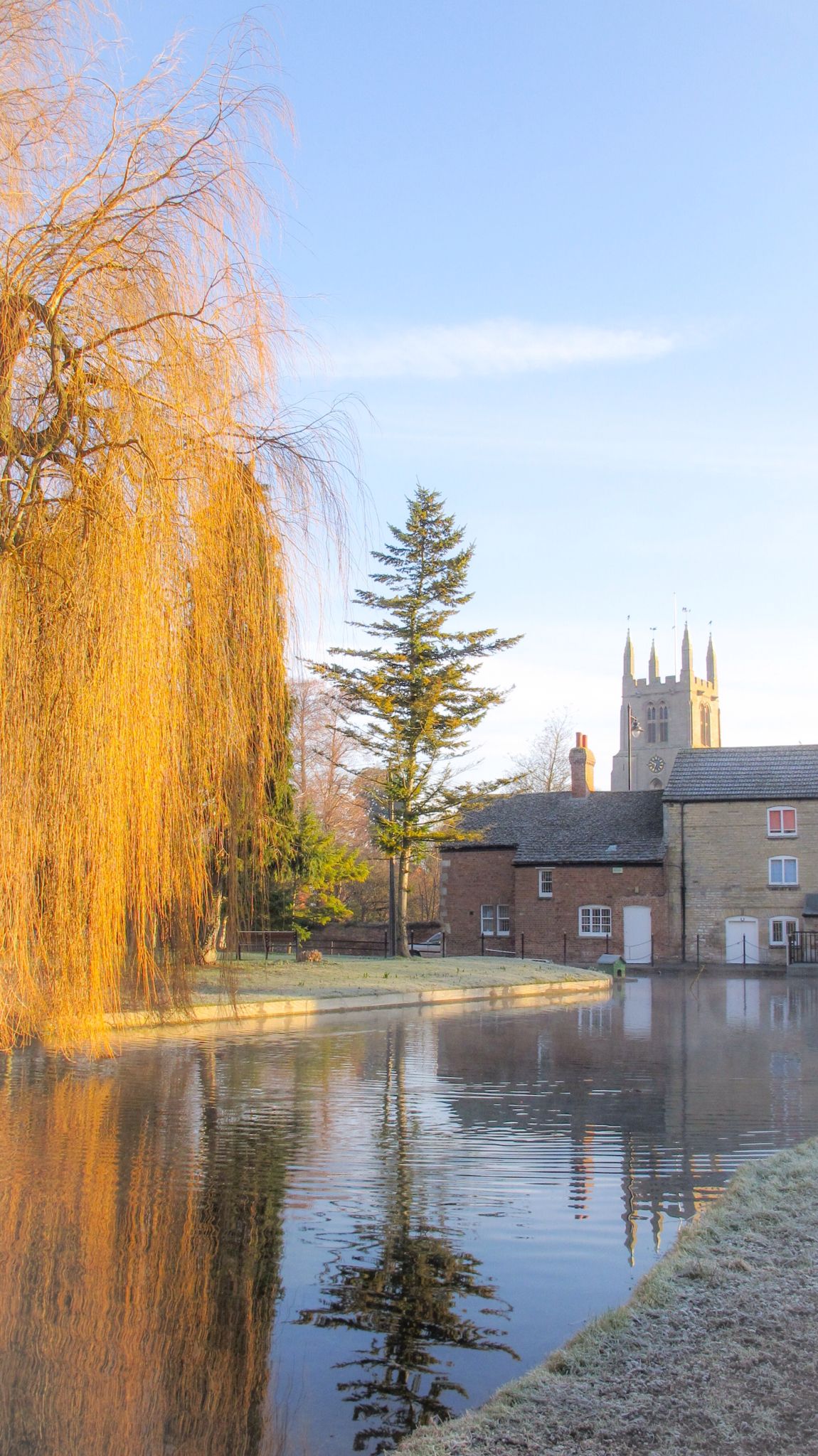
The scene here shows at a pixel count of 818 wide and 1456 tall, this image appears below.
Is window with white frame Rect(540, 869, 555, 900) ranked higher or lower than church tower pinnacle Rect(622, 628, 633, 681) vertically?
lower

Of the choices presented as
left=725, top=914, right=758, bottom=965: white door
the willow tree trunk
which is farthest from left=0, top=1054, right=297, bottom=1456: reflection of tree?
left=725, top=914, right=758, bottom=965: white door

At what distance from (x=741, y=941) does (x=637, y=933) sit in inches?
147

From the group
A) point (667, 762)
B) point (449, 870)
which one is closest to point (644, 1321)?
point (449, 870)

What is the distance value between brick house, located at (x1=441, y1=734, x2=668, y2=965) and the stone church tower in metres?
66.2

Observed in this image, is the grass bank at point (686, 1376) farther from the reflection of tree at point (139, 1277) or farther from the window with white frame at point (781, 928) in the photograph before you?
the window with white frame at point (781, 928)

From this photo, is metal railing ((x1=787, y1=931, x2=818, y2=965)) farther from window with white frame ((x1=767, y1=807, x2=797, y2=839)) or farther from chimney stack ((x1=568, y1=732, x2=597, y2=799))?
chimney stack ((x1=568, y1=732, x2=597, y2=799))

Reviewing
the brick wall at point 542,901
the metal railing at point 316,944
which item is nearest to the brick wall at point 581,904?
the brick wall at point 542,901

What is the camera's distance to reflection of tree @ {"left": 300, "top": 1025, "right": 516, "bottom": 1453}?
13.9ft

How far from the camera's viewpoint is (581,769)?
1949 inches

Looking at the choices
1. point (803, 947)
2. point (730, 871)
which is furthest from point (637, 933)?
point (803, 947)

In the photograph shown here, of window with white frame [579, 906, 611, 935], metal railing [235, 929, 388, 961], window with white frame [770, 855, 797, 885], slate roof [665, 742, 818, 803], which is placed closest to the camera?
metal railing [235, 929, 388, 961]

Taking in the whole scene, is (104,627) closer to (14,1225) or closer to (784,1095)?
(14,1225)

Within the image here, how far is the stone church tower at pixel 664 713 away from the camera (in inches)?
4596

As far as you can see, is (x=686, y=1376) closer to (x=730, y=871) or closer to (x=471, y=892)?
(x=730, y=871)
